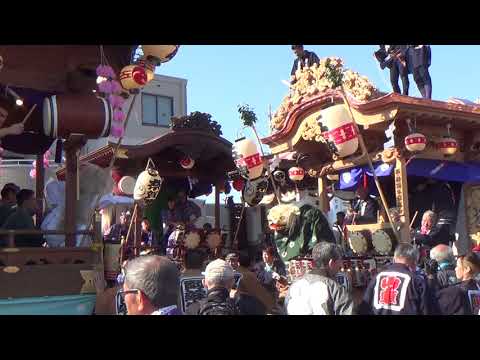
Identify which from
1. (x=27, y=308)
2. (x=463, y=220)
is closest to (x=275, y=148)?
(x=463, y=220)

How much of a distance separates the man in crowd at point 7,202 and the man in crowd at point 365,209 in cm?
482

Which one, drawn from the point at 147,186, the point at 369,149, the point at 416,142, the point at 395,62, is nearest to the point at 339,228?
the point at 369,149

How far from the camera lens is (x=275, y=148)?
363 inches

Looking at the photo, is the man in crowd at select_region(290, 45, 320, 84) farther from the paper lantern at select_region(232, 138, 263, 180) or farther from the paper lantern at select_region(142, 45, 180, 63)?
the paper lantern at select_region(142, 45, 180, 63)

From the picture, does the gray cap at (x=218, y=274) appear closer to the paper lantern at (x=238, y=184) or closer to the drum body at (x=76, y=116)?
the drum body at (x=76, y=116)

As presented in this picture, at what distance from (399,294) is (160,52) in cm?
338

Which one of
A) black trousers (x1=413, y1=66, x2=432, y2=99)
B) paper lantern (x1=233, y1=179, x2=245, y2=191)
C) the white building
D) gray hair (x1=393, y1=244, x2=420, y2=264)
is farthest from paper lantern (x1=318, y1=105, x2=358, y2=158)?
the white building

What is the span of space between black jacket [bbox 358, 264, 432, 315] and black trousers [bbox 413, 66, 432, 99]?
5653 mm

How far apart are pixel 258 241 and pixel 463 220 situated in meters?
3.56

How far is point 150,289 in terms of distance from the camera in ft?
7.98

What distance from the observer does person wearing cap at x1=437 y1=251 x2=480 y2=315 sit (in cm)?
406

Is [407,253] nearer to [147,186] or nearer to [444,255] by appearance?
[444,255]

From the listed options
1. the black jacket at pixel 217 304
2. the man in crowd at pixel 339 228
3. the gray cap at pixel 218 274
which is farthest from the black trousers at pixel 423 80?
the black jacket at pixel 217 304
